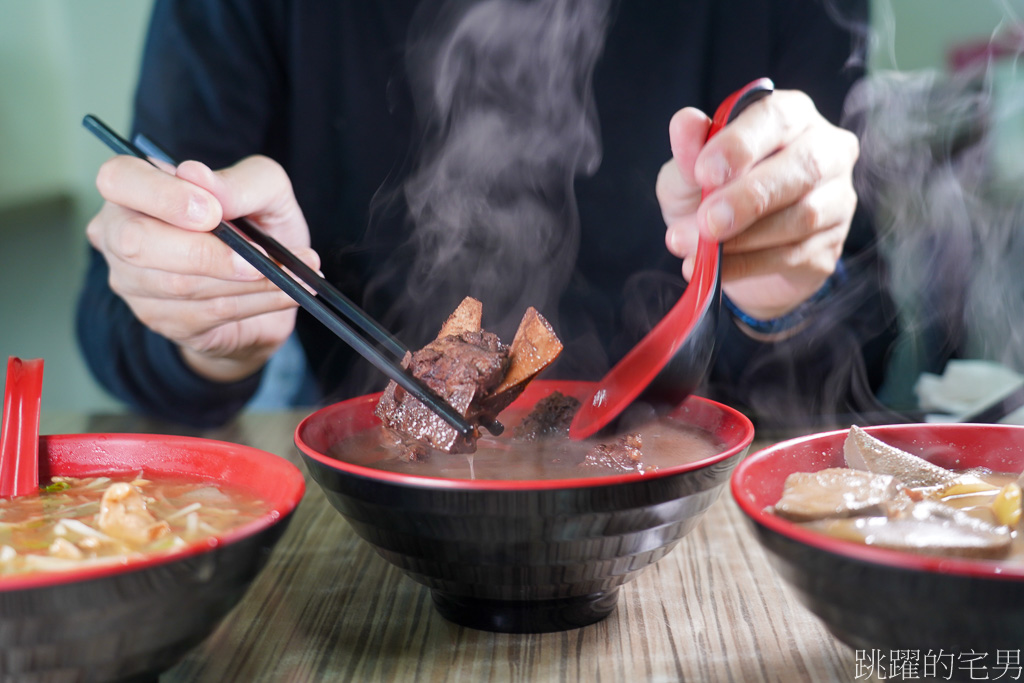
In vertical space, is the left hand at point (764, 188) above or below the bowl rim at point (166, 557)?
above

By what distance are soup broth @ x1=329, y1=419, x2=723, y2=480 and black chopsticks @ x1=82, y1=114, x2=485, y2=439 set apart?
0.20 ft

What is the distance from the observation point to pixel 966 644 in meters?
0.75

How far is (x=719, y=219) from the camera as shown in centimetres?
135

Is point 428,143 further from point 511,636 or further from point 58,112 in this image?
point 58,112

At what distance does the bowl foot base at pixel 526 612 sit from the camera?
3.75ft

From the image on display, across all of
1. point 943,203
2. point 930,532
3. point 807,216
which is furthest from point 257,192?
point 943,203

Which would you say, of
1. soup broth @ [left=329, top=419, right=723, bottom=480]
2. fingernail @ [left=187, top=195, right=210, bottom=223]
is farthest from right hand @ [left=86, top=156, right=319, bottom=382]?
soup broth @ [left=329, top=419, right=723, bottom=480]

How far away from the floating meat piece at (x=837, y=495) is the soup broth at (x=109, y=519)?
719 mm

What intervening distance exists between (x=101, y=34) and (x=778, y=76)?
12.9ft

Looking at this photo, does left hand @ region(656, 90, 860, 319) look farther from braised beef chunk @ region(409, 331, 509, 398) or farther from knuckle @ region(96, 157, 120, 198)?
knuckle @ region(96, 157, 120, 198)

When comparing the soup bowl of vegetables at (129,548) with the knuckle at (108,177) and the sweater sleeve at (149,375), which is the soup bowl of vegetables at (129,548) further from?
the sweater sleeve at (149,375)

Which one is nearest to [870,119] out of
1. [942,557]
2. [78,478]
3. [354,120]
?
[354,120]

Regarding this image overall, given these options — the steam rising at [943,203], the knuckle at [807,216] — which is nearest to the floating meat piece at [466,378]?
the knuckle at [807,216]

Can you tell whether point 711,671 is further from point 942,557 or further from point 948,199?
point 948,199
